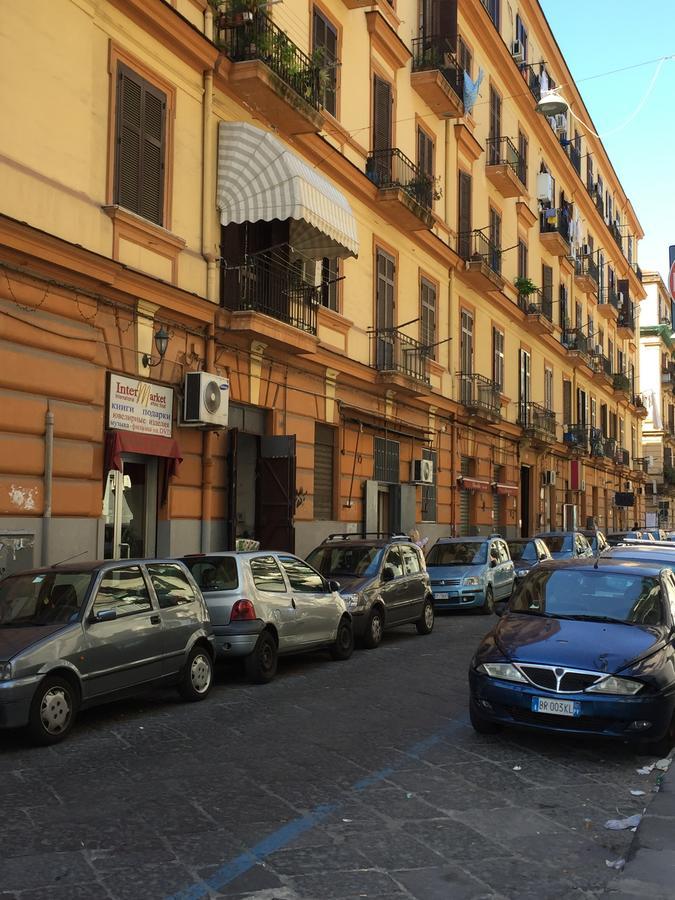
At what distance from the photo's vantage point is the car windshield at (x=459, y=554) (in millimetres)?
19516

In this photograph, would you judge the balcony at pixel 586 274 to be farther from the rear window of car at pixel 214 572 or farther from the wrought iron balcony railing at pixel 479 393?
the rear window of car at pixel 214 572

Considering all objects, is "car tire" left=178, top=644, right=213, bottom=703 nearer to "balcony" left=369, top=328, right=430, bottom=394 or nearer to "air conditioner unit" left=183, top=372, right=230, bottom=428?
"air conditioner unit" left=183, top=372, right=230, bottom=428

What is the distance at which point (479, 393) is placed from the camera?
27891 millimetres

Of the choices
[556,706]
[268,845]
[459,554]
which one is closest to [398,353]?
[459,554]

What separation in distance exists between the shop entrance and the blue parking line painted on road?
24.8 ft

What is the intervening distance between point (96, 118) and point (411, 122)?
39.6ft

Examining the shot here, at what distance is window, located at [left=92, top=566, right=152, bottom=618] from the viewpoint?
28.4 ft

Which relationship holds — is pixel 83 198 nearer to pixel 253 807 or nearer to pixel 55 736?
pixel 55 736

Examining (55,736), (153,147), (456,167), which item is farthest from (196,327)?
(456,167)

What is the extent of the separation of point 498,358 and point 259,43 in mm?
16721

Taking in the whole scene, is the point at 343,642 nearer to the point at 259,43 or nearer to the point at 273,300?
the point at 273,300

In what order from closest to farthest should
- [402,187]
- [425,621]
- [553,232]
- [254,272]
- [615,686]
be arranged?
[615,686] < [425,621] < [254,272] < [402,187] < [553,232]

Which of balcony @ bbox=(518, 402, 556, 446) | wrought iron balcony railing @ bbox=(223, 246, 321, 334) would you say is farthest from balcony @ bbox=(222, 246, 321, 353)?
balcony @ bbox=(518, 402, 556, 446)

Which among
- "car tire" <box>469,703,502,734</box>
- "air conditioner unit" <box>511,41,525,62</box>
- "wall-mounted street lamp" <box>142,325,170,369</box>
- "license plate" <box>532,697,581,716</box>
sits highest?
"air conditioner unit" <box>511,41,525,62</box>
